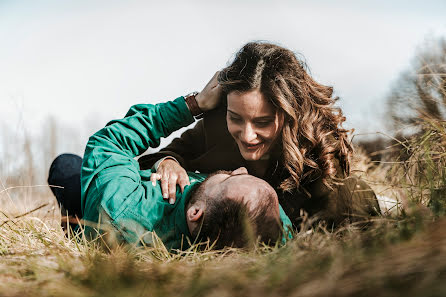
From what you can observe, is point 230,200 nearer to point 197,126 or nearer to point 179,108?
point 179,108

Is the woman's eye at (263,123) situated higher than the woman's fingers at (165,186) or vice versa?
the woman's eye at (263,123)

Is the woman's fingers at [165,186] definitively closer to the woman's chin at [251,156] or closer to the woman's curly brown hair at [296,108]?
the woman's chin at [251,156]

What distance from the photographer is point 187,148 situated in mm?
3197

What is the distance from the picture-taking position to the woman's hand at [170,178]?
2279 millimetres

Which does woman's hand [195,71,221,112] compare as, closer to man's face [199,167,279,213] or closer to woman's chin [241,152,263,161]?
woman's chin [241,152,263,161]

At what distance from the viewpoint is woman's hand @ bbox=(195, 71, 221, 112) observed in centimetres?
274

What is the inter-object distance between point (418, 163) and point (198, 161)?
5.36 ft

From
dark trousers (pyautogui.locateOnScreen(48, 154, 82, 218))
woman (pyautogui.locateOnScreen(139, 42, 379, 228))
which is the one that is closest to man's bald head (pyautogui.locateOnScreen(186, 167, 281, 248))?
woman (pyautogui.locateOnScreen(139, 42, 379, 228))

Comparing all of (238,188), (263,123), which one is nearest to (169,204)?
(238,188)

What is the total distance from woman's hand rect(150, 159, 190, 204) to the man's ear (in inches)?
10.3

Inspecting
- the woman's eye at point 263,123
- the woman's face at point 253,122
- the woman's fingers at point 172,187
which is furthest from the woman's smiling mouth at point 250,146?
the woman's fingers at point 172,187

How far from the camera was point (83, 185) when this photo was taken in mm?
2287

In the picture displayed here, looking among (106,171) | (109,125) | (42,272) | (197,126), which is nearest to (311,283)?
(42,272)

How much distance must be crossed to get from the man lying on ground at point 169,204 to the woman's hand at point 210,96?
0.55 meters
